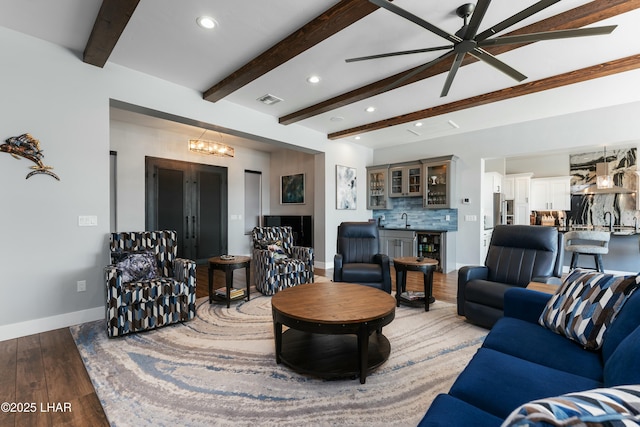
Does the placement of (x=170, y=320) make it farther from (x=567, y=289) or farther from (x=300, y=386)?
(x=567, y=289)

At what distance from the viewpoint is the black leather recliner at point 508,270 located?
2793 mm

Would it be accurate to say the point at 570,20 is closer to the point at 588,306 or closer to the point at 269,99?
the point at 588,306

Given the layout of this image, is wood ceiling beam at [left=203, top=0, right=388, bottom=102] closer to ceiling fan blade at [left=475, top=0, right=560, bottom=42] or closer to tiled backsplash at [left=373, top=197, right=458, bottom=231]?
ceiling fan blade at [left=475, top=0, right=560, bottom=42]

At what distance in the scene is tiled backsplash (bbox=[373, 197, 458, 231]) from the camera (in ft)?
19.7

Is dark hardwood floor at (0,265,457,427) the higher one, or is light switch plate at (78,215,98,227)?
light switch plate at (78,215,98,227)

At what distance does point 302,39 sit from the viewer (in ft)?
8.52

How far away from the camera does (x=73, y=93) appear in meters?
2.99

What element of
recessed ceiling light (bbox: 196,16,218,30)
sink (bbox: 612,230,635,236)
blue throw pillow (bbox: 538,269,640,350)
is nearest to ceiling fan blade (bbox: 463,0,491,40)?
blue throw pillow (bbox: 538,269,640,350)

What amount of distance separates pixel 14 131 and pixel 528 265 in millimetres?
5135

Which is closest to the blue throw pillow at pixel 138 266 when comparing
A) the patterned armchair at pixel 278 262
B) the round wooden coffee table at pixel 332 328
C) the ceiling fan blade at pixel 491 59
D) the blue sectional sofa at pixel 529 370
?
the patterned armchair at pixel 278 262

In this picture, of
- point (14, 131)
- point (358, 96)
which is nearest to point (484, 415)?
point (358, 96)

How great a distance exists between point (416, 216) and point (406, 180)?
843 millimetres

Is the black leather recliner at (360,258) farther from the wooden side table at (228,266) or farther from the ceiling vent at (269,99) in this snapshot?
the ceiling vent at (269,99)

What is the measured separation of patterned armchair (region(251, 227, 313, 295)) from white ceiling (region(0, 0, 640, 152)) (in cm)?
211
